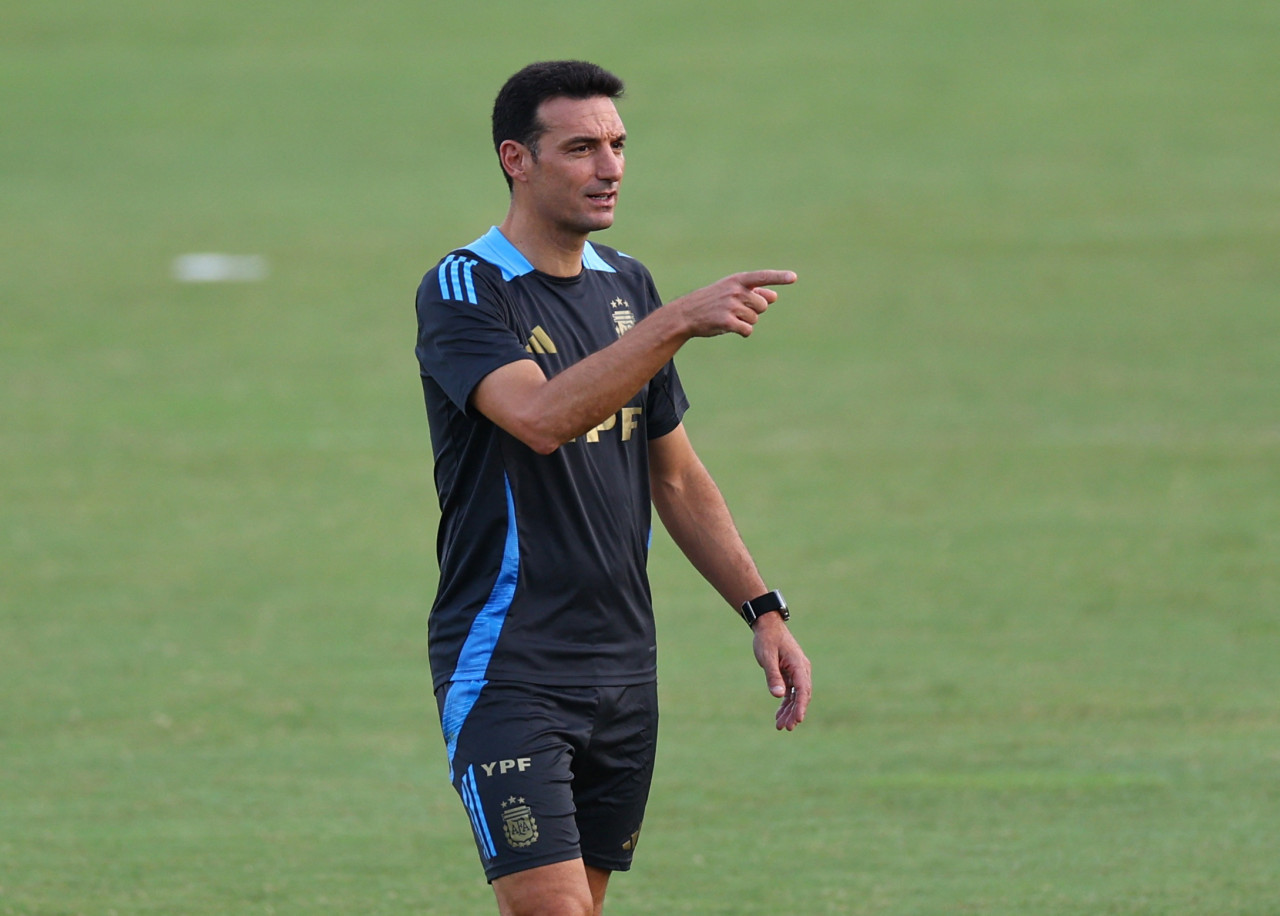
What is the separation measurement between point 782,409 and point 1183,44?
1582 cm

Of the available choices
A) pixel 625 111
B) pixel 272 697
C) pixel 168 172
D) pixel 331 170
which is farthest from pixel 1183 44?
pixel 272 697

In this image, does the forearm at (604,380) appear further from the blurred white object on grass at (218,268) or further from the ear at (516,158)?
the blurred white object on grass at (218,268)

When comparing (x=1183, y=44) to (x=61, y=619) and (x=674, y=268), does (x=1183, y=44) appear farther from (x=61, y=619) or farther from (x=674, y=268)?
(x=61, y=619)

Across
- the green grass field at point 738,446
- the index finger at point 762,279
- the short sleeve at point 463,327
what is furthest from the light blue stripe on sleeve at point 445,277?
the green grass field at point 738,446

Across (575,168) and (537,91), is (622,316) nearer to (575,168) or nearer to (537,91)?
(575,168)

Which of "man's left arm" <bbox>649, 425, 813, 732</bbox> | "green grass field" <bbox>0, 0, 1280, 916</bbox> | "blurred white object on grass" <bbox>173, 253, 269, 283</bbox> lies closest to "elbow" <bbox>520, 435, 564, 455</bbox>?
"man's left arm" <bbox>649, 425, 813, 732</bbox>

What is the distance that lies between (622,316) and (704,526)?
2.11 ft

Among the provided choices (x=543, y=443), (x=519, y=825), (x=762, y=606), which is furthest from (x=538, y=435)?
(x=762, y=606)

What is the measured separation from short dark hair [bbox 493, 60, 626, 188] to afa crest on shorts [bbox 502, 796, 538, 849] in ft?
5.26

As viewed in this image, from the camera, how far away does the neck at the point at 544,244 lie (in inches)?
195

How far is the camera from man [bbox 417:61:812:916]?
15.2ft

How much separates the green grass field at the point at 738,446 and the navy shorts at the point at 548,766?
2.11 metres

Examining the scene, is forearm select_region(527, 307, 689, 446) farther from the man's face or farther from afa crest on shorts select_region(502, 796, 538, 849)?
afa crest on shorts select_region(502, 796, 538, 849)

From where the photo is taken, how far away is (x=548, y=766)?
4.70 metres
